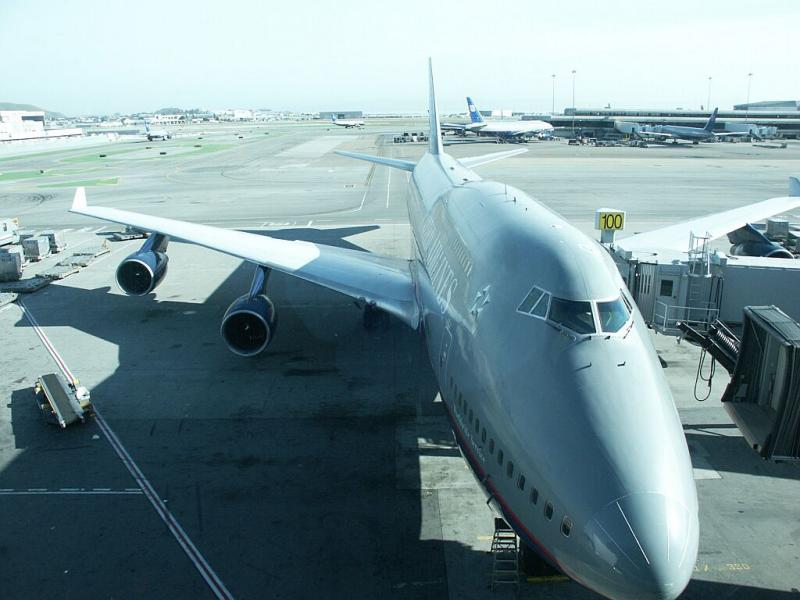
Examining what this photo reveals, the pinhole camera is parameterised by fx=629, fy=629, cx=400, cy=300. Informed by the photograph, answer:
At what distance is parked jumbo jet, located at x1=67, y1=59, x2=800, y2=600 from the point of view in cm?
645

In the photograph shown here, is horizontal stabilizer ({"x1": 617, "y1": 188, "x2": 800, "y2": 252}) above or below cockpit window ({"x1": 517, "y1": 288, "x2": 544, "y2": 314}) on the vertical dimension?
below

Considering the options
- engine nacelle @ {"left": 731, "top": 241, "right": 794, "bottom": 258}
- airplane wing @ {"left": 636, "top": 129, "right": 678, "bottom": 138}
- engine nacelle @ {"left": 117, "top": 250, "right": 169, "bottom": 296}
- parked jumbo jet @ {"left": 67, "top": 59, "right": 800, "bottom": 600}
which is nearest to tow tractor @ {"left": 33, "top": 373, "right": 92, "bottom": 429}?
engine nacelle @ {"left": 117, "top": 250, "right": 169, "bottom": 296}

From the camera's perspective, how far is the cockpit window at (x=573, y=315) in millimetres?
8266

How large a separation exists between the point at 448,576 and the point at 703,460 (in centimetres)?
651

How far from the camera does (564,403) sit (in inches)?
294

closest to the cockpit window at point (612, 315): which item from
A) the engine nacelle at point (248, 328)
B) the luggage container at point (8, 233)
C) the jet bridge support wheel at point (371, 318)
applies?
the engine nacelle at point (248, 328)

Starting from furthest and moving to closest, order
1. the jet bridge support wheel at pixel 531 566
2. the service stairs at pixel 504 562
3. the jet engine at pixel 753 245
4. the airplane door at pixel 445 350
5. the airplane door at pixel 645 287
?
the jet engine at pixel 753 245 < the airplane door at pixel 645 287 < the airplane door at pixel 445 350 < the jet bridge support wheel at pixel 531 566 < the service stairs at pixel 504 562

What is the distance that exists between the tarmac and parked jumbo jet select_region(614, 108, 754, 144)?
354 ft

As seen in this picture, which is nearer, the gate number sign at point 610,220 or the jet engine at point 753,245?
the gate number sign at point 610,220

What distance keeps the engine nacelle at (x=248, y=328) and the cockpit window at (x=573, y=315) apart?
34.9 ft

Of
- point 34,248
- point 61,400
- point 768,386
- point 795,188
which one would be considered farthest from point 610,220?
point 34,248

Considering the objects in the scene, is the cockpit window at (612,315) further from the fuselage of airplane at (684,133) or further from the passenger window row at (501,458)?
the fuselage of airplane at (684,133)

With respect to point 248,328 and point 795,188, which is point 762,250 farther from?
point 248,328

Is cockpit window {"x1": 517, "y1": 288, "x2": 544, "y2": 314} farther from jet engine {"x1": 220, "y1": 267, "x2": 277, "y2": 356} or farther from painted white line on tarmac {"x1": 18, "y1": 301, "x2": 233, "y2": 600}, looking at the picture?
jet engine {"x1": 220, "y1": 267, "x2": 277, "y2": 356}
